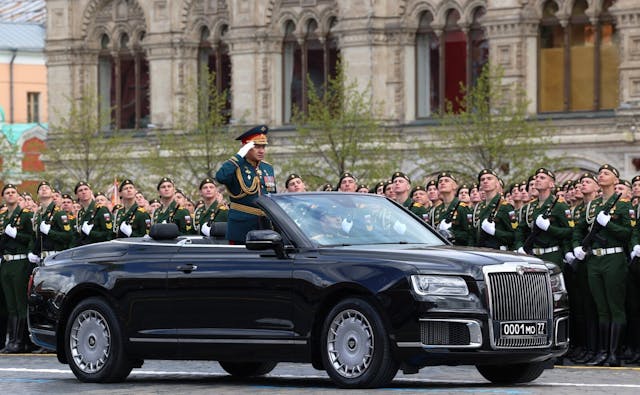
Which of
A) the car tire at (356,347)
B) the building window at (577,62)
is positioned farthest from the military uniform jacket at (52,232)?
the building window at (577,62)

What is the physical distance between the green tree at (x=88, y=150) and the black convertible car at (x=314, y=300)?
1558 inches

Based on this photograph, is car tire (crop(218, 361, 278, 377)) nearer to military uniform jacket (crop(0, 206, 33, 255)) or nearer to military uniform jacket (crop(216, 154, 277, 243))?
military uniform jacket (crop(216, 154, 277, 243))

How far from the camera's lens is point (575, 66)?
4847cm

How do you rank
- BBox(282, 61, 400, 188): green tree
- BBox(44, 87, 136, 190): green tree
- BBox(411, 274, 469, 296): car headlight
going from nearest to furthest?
BBox(411, 274, 469, 296): car headlight → BBox(282, 61, 400, 188): green tree → BBox(44, 87, 136, 190): green tree

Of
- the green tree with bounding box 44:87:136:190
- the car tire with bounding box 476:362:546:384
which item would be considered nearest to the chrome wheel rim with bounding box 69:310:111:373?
the car tire with bounding box 476:362:546:384

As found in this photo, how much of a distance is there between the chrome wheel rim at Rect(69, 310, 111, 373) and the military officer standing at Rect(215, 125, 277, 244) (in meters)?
1.37

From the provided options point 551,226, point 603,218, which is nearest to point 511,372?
point 603,218

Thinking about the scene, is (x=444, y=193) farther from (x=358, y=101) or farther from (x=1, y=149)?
(x=1, y=149)

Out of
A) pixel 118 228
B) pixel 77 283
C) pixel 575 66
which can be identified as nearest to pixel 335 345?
pixel 77 283

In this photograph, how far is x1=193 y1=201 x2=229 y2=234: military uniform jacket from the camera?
2315 cm

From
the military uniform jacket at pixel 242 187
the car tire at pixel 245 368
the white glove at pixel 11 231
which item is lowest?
the car tire at pixel 245 368

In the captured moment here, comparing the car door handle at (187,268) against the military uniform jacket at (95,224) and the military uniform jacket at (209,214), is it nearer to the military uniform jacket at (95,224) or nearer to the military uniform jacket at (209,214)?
the military uniform jacket at (209,214)

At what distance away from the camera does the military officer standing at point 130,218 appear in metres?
24.0

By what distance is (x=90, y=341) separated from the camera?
17.0m
